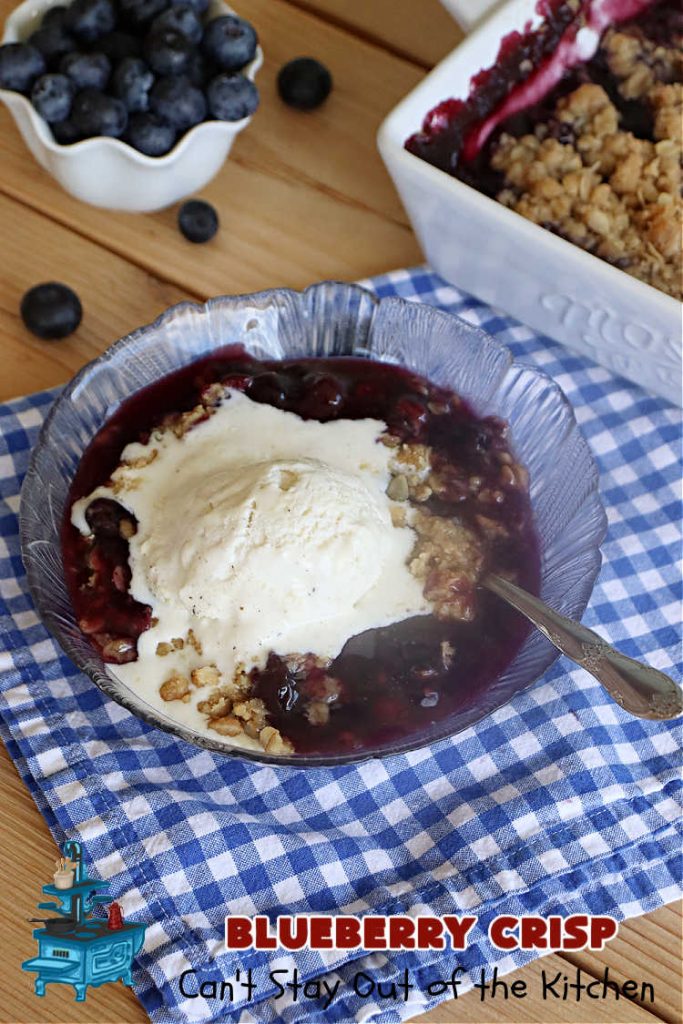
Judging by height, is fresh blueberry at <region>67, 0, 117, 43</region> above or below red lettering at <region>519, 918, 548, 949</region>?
above

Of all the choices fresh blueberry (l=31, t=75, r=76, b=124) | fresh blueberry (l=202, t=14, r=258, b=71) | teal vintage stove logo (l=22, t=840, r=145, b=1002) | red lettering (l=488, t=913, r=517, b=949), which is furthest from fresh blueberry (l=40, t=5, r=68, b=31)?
red lettering (l=488, t=913, r=517, b=949)

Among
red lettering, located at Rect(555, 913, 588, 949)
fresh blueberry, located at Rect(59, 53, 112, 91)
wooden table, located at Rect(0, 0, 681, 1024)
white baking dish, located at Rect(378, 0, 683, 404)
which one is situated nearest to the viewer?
red lettering, located at Rect(555, 913, 588, 949)

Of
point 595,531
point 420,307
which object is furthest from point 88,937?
point 420,307

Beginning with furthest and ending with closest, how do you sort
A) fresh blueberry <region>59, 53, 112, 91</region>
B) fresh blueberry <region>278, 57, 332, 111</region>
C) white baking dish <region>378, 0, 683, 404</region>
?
fresh blueberry <region>278, 57, 332, 111</region>
fresh blueberry <region>59, 53, 112, 91</region>
white baking dish <region>378, 0, 683, 404</region>

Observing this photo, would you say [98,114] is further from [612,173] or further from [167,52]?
[612,173]

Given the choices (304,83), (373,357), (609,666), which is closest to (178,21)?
(304,83)

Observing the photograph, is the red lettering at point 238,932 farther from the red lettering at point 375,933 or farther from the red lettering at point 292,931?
the red lettering at point 375,933

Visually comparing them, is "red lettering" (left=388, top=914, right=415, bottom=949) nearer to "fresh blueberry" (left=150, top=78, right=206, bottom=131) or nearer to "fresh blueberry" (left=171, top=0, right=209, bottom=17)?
"fresh blueberry" (left=150, top=78, right=206, bottom=131)

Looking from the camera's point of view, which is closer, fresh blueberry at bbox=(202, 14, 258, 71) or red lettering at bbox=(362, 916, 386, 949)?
red lettering at bbox=(362, 916, 386, 949)
